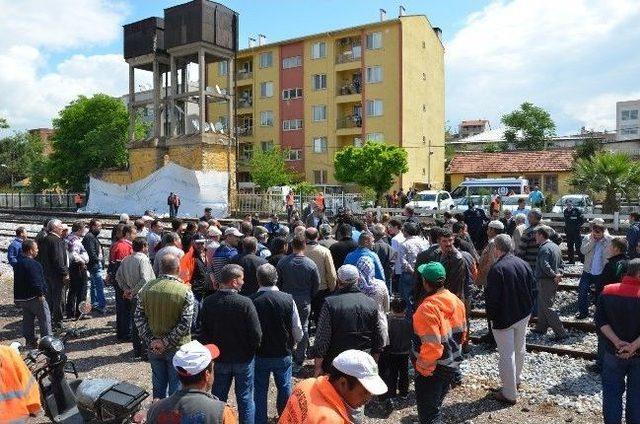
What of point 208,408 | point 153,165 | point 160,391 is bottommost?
point 160,391

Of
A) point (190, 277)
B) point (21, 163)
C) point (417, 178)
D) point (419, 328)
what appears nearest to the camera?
point (419, 328)

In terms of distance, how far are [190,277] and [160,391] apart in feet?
10.7

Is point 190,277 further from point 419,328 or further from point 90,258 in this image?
point 419,328

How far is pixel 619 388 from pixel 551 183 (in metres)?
40.5

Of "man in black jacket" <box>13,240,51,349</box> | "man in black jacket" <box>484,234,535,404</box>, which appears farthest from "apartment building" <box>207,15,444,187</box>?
"man in black jacket" <box>484,234,535,404</box>

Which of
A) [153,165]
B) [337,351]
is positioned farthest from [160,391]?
[153,165]

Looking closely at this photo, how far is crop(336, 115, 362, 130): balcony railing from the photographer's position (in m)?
47.1

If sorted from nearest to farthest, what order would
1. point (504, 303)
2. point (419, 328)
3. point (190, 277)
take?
point (419, 328) → point (504, 303) → point (190, 277)

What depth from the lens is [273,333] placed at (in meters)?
5.38

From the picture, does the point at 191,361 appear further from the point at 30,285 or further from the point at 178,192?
the point at 178,192

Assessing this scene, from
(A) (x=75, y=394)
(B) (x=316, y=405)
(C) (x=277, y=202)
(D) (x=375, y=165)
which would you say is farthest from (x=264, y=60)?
(B) (x=316, y=405)

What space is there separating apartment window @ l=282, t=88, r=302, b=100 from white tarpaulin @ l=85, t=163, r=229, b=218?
18818 mm

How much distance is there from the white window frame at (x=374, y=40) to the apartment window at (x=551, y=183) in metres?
16.8

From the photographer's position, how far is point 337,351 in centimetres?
531
